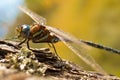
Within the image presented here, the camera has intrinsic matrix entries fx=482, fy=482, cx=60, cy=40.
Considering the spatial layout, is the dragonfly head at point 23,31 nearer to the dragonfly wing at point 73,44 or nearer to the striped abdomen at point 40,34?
the striped abdomen at point 40,34

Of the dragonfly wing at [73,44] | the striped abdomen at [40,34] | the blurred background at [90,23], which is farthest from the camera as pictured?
the blurred background at [90,23]

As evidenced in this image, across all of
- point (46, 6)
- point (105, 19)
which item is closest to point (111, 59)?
point (105, 19)

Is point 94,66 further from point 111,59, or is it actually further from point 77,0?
point 77,0

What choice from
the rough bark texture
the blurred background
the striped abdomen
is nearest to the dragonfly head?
the striped abdomen

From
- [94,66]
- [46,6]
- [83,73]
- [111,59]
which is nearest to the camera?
[94,66]

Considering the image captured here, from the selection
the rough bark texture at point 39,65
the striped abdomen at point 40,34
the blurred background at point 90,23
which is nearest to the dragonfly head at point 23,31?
the striped abdomen at point 40,34
